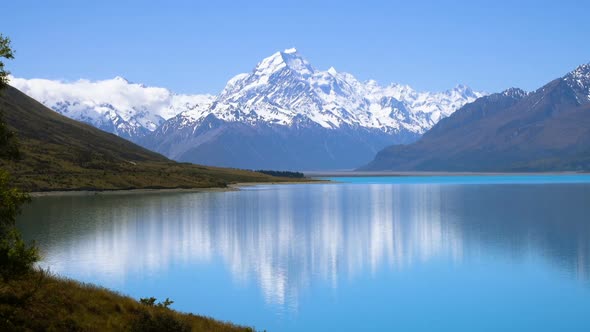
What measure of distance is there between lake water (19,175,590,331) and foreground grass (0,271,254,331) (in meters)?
16.6

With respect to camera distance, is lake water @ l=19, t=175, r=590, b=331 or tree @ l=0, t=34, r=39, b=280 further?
lake water @ l=19, t=175, r=590, b=331

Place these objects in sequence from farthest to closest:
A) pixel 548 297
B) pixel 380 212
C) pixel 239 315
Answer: pixel 380 212
pixel 548 297
pixel 239 315

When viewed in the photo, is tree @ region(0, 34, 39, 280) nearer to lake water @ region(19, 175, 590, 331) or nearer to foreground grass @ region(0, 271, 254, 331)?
foreground grass @ region(0, 271, 254, 331)

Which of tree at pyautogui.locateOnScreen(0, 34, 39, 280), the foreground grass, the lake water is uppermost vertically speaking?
tree at pyautogui.locateOnScreen(0, 34, 39, 280)

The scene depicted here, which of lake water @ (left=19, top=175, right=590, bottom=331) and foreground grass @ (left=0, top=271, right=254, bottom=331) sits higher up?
foreground grass @ (left=0, top=271, right=254, bottom=331)

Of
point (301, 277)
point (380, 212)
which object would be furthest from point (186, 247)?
point (380, 212)

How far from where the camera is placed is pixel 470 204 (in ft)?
538

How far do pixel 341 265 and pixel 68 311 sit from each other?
45317 millimetres

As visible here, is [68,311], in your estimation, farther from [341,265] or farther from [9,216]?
[341,265]

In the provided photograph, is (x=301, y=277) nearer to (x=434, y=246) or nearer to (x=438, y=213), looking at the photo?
(x=434, y=246)

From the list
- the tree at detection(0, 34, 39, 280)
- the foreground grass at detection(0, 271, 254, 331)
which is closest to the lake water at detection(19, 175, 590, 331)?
the foreground grass at detection(0, 271, 254, 331)

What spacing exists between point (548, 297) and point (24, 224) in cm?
7505

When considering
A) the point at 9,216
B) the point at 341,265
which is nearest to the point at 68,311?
the point at 9,216

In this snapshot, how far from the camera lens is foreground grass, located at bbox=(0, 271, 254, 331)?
85.7 feet
